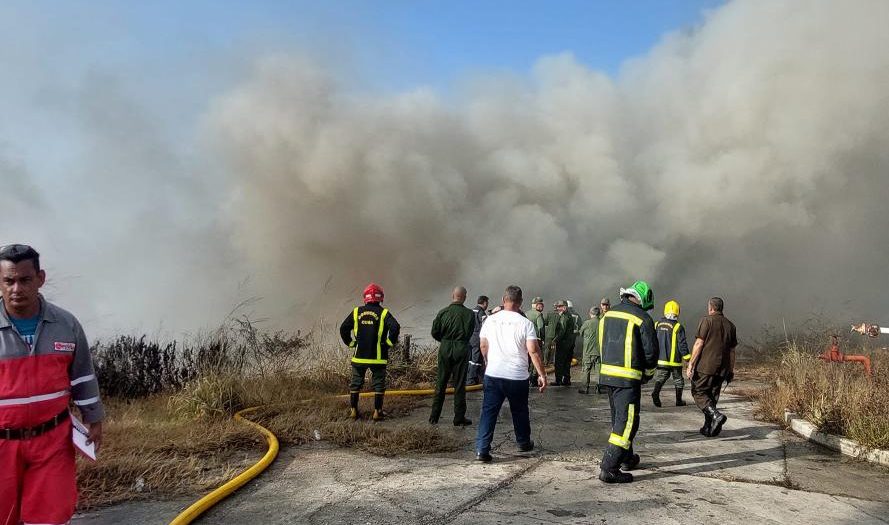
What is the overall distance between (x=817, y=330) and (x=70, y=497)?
520 inches

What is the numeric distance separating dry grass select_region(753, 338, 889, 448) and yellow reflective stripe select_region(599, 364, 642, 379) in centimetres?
235


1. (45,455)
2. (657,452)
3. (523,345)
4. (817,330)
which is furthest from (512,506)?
(817,330)

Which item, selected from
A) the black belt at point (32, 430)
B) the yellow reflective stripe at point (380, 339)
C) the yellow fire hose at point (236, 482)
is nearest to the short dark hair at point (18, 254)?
the black belt at point (32, 430)

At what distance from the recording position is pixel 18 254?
8.38 ft

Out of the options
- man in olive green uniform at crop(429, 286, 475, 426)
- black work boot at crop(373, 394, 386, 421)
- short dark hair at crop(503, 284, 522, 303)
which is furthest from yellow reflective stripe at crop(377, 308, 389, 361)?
short dark hair at crop(503, 284, 522, 303)

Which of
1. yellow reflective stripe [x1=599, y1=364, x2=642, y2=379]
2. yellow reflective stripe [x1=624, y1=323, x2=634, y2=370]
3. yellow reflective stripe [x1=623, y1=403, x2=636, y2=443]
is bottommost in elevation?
yellow reflective stripe [x1=623, y1=403, x2=636, y2=443]

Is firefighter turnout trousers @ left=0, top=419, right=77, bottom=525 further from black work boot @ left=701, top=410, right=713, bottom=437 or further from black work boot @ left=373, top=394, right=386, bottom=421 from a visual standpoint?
black work boot @ left=701, top=410, right=713, bottom=437

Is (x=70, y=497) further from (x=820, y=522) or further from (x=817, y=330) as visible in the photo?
(x=817, y=330)

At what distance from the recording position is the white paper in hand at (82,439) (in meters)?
2.58

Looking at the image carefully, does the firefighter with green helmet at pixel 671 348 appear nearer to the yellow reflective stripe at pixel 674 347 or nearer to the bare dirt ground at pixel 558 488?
the yellow reflective stripe at pixel 674 347

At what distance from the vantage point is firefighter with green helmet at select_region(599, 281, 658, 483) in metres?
4.38

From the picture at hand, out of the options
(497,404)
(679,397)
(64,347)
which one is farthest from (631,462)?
(64,347)

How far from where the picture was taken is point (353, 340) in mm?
6688

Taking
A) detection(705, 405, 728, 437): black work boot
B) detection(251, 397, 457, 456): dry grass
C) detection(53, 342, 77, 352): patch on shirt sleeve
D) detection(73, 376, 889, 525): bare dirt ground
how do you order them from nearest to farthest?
detection(53, 342, 77, 352): patch on shirt sleeve → detection(73, 376, 889, 525): bare dirt ground → detection(251, 397, 457, 456): dry grass → detection(705, 405, 728, 437): black work boot
